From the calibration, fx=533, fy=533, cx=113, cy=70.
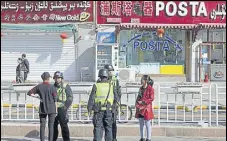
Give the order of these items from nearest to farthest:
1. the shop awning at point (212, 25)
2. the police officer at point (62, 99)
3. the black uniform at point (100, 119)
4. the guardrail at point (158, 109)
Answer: the black uniform at point (100, 119) < the police officer at point (62, 99) < the guardrail at point (158, 109) < the shop awning at point (212, 25)

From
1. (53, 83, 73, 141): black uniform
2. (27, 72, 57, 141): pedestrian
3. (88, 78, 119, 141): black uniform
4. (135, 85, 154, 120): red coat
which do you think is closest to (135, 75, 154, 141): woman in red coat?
(135, 85, 154, 120): red coat

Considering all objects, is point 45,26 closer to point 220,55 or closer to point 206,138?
point 220,55

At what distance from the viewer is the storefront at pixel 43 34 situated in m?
26.7

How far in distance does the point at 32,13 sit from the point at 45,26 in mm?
1082

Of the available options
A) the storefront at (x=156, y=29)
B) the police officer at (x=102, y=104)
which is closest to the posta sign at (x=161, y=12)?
the storefront at (x=156, y=29)

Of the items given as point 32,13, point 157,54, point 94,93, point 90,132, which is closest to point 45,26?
point 32,13

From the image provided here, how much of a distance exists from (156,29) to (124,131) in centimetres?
1551

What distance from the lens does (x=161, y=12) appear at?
26391 millimetres

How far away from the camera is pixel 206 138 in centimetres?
1086

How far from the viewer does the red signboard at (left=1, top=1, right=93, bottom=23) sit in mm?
26641

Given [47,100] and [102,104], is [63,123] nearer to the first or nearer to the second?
[47,100]

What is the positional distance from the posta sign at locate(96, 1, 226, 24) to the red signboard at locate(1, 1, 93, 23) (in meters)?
0.76

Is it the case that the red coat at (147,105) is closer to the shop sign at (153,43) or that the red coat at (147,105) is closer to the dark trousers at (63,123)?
the dark trousers at (63,123)

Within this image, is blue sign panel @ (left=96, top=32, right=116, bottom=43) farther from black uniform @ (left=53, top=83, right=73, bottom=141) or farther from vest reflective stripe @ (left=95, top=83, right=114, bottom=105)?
vest reflective stripe @ (left=95, top=83, right=114, bottom=105)
